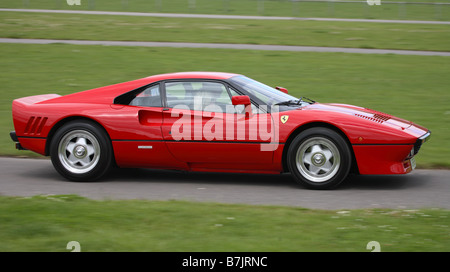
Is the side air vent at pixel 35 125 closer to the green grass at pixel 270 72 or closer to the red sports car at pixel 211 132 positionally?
the red sports car at pixel 211 132

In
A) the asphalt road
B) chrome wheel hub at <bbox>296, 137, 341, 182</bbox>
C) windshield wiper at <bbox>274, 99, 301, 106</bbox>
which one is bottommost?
the asphalt road

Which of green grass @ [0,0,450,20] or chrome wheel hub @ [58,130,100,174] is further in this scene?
green grass @ [0,0,450,20]

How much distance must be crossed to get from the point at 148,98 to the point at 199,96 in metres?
0.63

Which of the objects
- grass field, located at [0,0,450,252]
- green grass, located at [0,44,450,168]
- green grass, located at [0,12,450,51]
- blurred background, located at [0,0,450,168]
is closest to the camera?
grass field, located at [0,0,450,252]

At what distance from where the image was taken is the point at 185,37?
21688 mm

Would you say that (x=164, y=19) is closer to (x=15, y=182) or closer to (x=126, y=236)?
(x=15, y=182)

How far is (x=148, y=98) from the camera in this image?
788 cm

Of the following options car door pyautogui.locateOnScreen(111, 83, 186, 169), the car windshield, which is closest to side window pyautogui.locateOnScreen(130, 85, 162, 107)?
car door pyautogui.locateOnScreen(111, 83, 186, 169)

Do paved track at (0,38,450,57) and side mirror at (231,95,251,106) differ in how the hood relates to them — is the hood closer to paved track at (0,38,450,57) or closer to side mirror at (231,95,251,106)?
side mirror at (231,95,251,106)

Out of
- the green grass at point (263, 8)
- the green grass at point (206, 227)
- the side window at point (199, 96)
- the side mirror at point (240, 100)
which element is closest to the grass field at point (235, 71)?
the green grass at point (206, 227)

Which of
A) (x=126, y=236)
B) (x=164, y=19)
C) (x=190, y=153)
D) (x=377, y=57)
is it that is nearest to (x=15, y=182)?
(x=190, y=153)

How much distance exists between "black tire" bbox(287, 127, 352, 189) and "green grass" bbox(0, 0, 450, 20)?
2464cm

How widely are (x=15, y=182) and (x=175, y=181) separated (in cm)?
188

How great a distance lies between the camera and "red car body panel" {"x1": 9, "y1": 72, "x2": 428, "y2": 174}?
7.25 m
